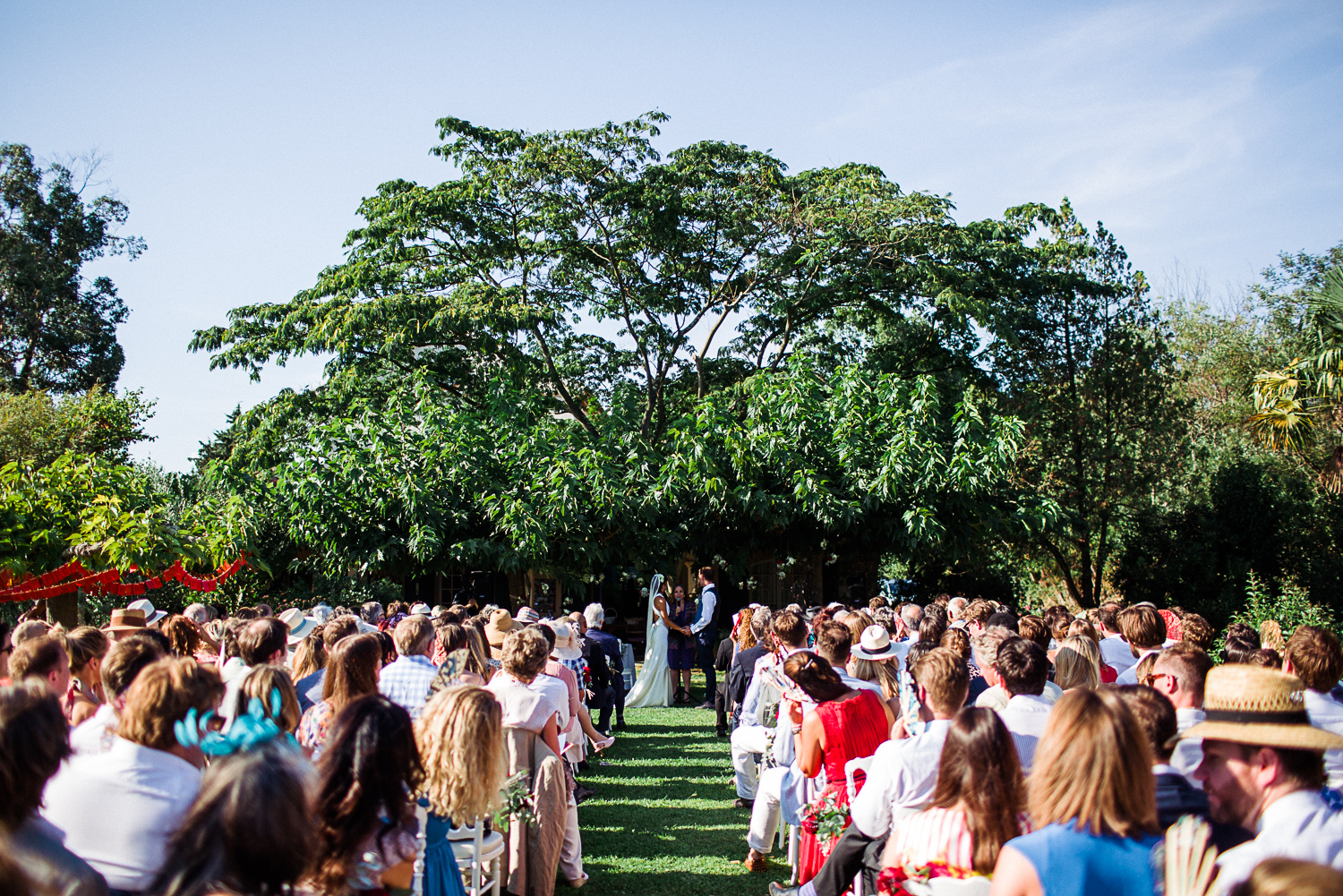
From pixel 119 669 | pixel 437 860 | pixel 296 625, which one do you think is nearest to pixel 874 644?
pixel 437 860

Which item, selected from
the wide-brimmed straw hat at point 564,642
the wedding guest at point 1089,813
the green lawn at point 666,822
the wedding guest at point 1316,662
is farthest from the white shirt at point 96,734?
the wedding guest at point 1316,662

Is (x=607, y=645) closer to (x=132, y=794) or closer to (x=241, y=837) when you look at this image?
(x=132, y=794)

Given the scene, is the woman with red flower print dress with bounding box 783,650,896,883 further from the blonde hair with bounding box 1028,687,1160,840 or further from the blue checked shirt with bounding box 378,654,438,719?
the blonde hair with bounding box 1028,687,1160,840

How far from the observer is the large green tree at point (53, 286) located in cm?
3111

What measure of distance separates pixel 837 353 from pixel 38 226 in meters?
27.5

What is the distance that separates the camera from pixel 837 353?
22125 mm

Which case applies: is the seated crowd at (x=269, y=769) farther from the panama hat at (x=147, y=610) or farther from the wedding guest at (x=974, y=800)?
the panama hat at (x=147, y=610)

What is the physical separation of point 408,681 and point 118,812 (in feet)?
8.81

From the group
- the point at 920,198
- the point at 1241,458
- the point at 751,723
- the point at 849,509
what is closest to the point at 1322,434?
the point at 1241,458

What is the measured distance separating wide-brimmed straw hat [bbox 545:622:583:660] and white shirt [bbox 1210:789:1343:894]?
6.52 metres

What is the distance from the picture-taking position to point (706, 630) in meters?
14.2

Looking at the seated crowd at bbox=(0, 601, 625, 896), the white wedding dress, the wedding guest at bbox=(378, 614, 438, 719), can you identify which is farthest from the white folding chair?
the white wedding dress

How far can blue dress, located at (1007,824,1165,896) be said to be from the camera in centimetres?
250

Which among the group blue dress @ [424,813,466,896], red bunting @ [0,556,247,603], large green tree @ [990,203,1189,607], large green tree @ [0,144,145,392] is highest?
large green tree @ [0,144,145,392]
